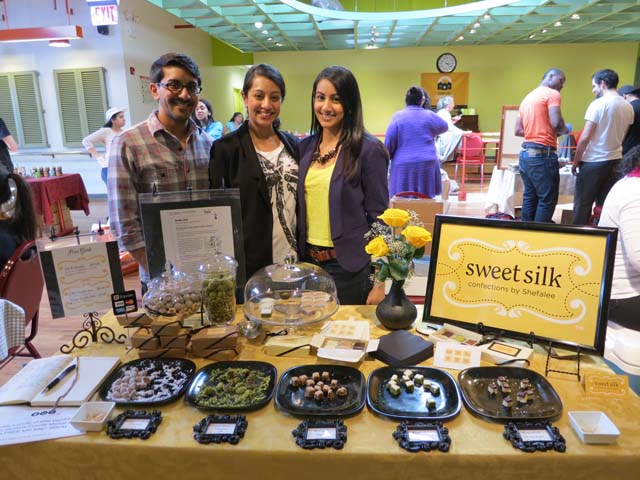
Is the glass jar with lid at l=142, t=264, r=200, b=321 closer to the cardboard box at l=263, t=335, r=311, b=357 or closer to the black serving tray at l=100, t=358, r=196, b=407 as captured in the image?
the black serving tray at l=100, t=358, r=196, b=407

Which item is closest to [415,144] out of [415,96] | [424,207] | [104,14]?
[415,96]

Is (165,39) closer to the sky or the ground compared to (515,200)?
closer to the sky

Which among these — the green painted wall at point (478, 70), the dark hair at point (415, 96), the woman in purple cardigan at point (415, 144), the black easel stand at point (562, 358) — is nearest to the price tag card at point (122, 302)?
the black easel stand at point (562, 358)

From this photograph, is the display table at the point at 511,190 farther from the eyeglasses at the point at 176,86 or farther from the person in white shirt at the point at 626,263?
the eyeglasses at the point at 176,86

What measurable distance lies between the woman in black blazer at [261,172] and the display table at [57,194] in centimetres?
394

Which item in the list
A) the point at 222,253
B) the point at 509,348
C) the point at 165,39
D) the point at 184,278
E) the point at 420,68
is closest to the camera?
the point at 509,348

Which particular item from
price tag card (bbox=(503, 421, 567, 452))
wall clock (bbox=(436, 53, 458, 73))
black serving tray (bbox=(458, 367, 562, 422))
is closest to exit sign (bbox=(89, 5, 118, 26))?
black serving tray (bbox=(458, 367, 562, 422))

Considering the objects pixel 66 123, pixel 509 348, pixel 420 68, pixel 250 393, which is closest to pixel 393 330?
pixel 509 348

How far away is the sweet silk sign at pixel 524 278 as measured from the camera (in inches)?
43.4

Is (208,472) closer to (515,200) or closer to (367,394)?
(367,394)

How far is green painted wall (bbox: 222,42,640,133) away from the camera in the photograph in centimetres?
1092

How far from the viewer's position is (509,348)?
1.16m

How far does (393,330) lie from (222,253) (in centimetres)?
58

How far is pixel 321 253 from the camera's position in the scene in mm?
1646
